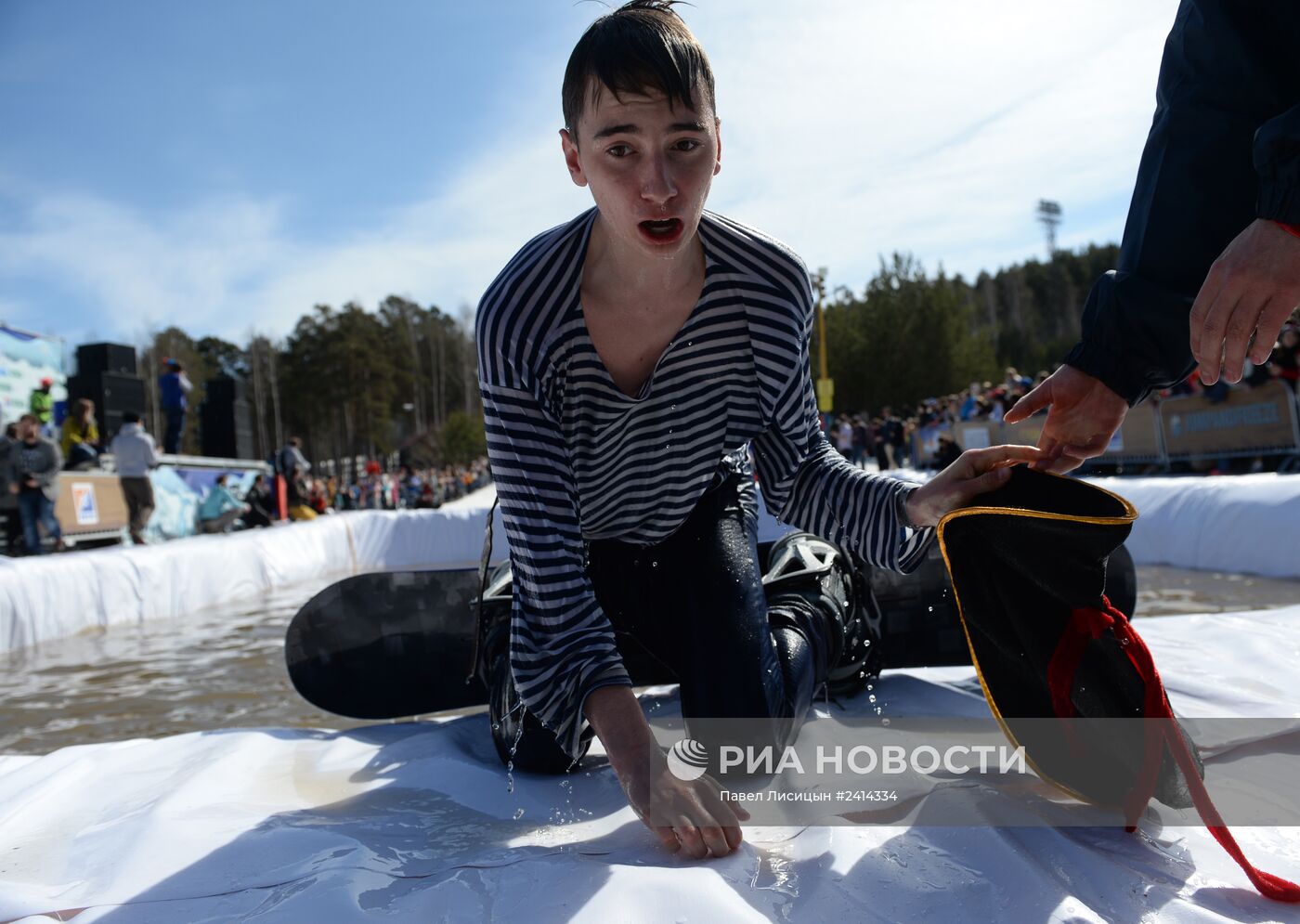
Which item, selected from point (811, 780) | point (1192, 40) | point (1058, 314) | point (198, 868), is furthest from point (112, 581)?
point (1058, 314)

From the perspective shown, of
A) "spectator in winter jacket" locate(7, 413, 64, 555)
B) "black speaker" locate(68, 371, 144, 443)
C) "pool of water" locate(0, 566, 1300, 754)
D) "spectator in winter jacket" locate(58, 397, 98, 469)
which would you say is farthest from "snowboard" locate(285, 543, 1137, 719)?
"black speaker" locate(68, 371, 144, 443)

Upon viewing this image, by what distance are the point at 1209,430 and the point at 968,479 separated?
9055mm

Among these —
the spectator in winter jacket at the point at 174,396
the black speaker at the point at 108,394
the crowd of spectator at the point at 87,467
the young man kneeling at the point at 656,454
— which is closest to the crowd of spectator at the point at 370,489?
the crowd of spectator at the point at 87,467

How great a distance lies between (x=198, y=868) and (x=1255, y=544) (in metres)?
5.43

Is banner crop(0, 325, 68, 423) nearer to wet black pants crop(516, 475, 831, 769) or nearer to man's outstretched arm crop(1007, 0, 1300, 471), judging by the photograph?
wet black pants crop(516, 475, 831, 769)

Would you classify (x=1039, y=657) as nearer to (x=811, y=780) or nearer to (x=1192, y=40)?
(x=811, y=780)

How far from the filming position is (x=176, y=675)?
3811mm

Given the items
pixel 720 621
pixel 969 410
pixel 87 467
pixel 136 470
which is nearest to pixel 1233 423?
pixel 969 410

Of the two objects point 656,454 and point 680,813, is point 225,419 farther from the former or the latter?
point 680,813

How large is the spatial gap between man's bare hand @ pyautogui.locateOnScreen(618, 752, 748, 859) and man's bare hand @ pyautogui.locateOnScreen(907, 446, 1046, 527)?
0.60m

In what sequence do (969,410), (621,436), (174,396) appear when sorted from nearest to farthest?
(621,436) < (174,396) < (969,410)

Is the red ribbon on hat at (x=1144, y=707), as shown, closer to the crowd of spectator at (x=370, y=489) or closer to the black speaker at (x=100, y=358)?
the crowd of spectator at (x=370, y=489)

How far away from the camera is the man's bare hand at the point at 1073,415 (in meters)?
1.48

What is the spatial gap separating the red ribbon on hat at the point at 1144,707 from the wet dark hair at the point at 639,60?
0.98 meters
